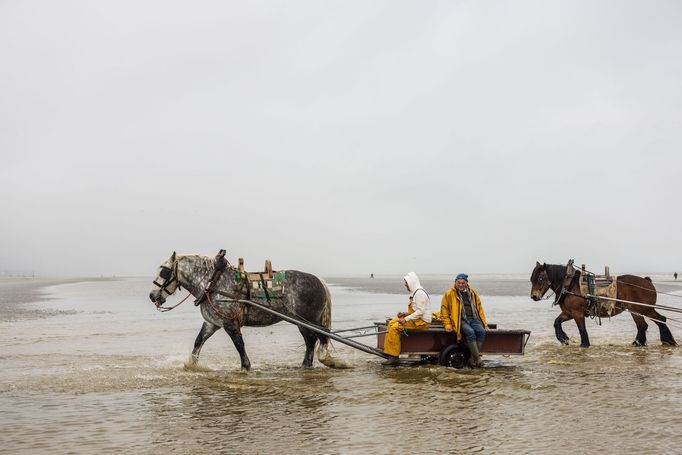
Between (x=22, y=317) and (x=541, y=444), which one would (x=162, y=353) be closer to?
(x=541, y=444)

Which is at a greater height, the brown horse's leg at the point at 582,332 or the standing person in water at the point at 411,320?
the standing person in water at the point at 411,320

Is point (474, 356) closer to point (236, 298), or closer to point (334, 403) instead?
point (334, 403)

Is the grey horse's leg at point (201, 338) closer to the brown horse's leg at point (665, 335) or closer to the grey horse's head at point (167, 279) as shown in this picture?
the grey horse's head at point (167, 279)

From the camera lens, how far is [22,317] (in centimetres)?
2386

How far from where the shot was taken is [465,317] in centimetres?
1098

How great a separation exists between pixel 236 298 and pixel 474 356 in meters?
4.56

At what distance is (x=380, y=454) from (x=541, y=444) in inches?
66.4

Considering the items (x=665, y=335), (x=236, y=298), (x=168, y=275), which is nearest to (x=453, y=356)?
(x=236, y=298)

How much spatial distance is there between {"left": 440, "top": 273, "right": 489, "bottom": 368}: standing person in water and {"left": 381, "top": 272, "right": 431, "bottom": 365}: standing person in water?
36 centimetres

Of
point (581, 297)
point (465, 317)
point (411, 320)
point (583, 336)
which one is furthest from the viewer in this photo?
point (581, 297)

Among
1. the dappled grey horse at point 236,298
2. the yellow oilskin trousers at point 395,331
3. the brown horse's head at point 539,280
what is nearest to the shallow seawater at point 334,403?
the yellow oilskin trousers at point 395,331

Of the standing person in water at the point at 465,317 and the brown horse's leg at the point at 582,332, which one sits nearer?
the standing person in water at the point at 465,317

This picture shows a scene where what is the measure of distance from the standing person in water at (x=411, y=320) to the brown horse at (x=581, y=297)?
14.8 ft

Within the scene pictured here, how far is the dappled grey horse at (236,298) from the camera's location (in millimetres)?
11336
